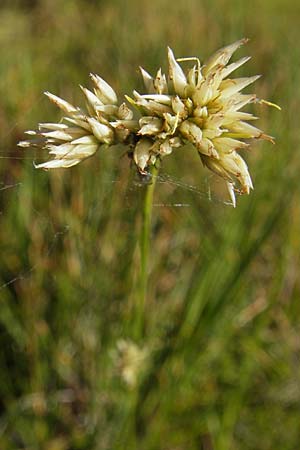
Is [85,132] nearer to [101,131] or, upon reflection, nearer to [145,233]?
[101,131]

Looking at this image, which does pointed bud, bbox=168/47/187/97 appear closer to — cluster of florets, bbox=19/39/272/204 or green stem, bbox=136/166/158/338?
cluster of florets, bbox=19/39/272/204

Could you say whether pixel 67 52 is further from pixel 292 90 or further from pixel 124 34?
pixel 292 90

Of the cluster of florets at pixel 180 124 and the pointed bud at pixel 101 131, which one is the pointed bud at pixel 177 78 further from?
the pointed bud at pixel 101 131

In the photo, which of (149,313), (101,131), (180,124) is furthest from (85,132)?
(149,313)

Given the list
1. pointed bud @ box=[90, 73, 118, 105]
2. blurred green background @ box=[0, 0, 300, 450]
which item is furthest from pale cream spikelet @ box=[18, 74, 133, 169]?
blurred green background @ box=[0, 0, 300, 450]

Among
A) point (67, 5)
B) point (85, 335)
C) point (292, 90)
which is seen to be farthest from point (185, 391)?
point (67, 5)
